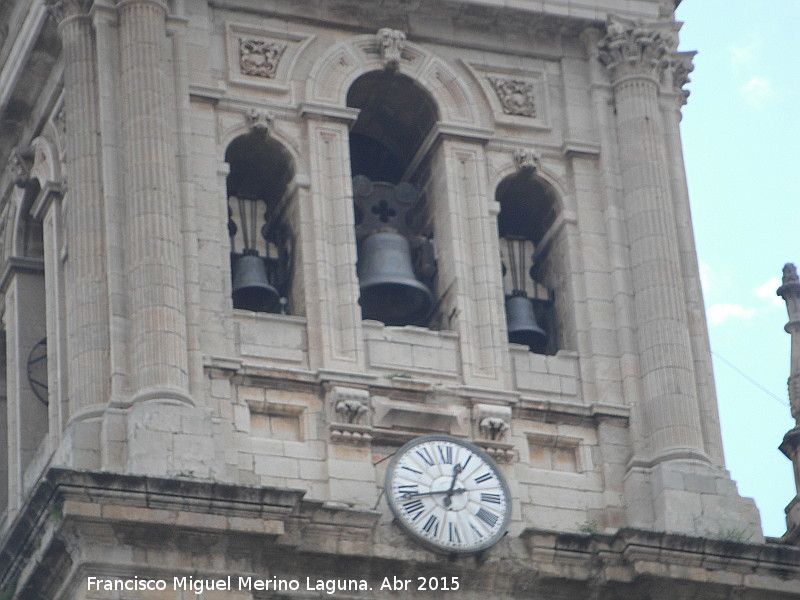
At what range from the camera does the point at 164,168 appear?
1998 inches

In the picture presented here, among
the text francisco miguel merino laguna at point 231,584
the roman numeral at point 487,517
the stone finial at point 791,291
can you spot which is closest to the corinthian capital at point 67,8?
the roman numeral at point 487,517

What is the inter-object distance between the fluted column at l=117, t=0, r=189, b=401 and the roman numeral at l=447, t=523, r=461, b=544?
350 centimetres

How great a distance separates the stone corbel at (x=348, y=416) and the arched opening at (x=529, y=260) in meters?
3.43

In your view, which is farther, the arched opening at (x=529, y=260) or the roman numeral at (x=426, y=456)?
the arched opening at (x=529, y=260)

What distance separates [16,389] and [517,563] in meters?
8.31

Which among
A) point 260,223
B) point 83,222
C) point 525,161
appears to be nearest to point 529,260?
point 525,161

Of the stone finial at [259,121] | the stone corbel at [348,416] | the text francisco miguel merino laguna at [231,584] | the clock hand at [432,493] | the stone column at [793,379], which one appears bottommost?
the text francisco miguel merino laguna at [231,584]

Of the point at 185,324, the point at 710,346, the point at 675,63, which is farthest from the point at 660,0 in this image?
the point at 185,324

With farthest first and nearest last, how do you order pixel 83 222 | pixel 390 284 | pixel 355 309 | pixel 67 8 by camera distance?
pixel 67 8
pixel 390 284
pixel 355 309
pixel 83 222

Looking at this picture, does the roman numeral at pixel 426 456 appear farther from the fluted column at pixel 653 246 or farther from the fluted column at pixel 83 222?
the fluted column at pixel 83 222

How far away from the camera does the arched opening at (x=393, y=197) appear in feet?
172

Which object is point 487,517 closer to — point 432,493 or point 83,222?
point 432,493

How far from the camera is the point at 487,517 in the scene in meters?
49.6

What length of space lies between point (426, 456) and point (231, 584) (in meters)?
3.43
